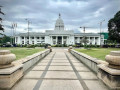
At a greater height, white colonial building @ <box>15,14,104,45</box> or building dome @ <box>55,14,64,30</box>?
building dome @ <box>55,14,64,30</box>

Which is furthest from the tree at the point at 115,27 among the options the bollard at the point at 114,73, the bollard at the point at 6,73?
the bollard at the point at 6,73

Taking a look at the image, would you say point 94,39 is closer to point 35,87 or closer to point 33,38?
point 33,38

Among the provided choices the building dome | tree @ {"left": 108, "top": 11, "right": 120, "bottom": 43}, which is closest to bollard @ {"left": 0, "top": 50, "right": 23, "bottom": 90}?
tree @ {"left": 108, "top": 11, "right": 120, "bottom": 43}

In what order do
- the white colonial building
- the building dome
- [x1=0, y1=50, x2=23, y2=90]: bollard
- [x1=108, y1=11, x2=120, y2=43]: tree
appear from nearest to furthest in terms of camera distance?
[x1=0, y1=50, x2=23, y2=90]: bollard → [x1=108, y1=11, x2=120, y2=43]: tree → the white colonial building → the building dome

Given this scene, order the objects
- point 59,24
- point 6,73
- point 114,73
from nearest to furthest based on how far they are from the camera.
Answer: point 114,73
point 6,73
point 59,24

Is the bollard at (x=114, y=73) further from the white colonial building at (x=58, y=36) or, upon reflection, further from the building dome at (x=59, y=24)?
the building dome at (x=59, y=24)

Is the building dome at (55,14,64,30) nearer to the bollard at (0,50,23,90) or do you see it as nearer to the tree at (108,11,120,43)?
the tree at (108,11,120,43)

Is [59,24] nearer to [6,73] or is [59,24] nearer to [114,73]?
[6,73]

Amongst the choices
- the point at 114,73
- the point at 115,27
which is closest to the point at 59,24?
the point at 115,27

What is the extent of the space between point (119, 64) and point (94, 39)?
9756 centimetres

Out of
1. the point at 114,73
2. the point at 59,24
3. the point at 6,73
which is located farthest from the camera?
the point at 59,24

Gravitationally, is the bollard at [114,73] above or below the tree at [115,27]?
below

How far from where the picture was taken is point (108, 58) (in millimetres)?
4621

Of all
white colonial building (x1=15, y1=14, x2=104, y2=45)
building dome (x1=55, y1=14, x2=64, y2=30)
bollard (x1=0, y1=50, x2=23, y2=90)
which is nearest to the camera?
bollard (x1=0, y1=50, x2=23, y2=90)
